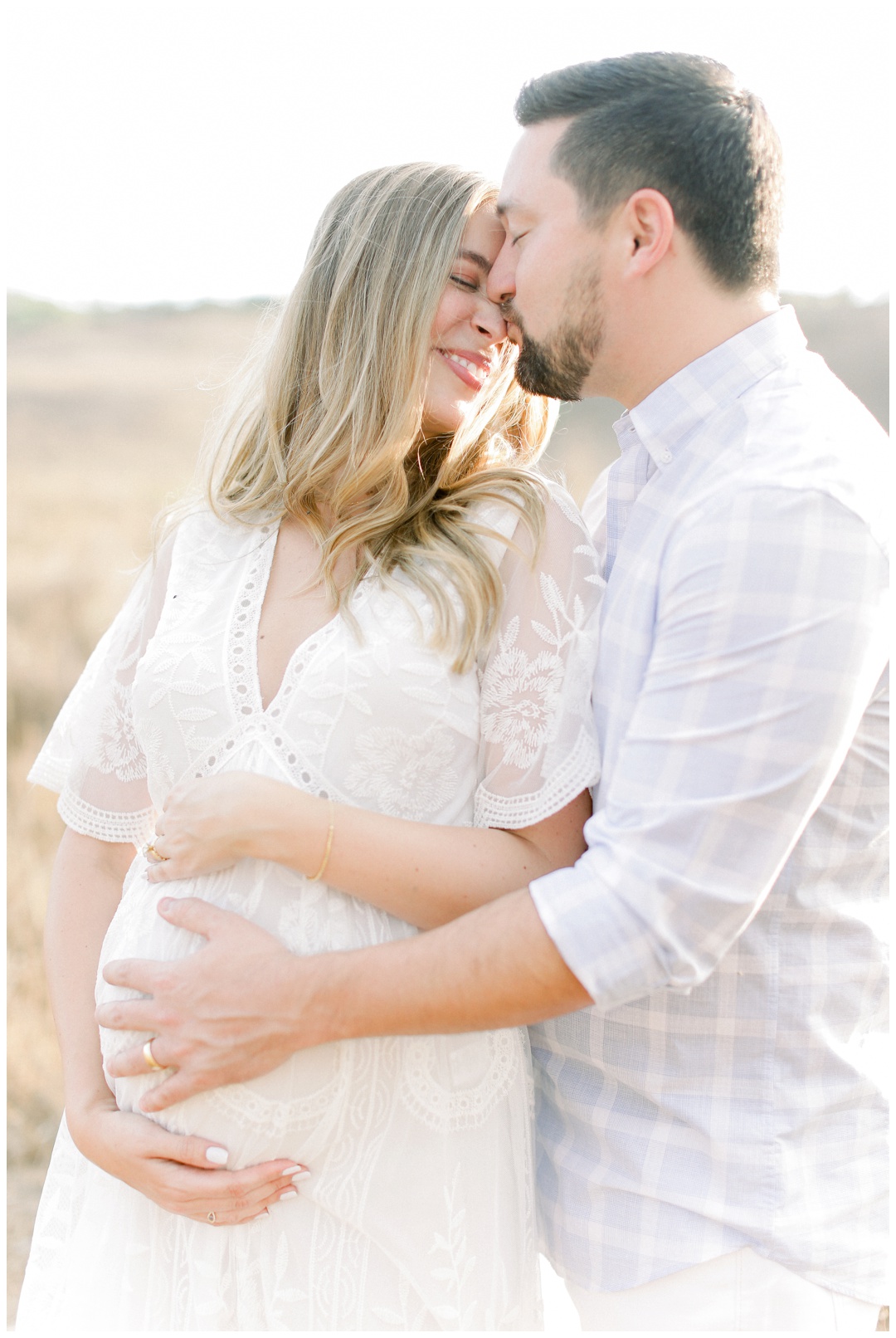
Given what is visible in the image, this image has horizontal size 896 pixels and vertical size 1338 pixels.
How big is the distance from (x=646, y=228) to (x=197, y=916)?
1342 mm

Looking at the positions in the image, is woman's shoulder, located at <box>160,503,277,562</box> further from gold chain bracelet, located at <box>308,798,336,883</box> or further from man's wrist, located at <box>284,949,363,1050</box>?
man's wrist, located at <box>284,949,363,1050</box>

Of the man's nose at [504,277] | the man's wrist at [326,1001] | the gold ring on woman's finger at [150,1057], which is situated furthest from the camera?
the man's nose at [504,277]

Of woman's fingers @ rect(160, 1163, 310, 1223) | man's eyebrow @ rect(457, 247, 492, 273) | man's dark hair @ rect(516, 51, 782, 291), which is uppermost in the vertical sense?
man's dark hair @ rect(516, 51, 782, 291)

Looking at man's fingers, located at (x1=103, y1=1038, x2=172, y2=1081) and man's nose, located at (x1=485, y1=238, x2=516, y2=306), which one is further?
man's nose, located at (x1=485, y1=238, x2=516, y2=306)

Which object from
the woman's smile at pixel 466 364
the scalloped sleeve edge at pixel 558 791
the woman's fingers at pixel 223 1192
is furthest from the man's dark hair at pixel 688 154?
the woman's fingers at pixel 223 1192

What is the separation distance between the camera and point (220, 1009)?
1662 mm

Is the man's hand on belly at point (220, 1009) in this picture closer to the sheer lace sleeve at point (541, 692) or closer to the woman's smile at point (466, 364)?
the sheer lace sleeve at point (541, 692)

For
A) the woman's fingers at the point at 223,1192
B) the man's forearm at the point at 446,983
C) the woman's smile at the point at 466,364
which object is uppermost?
the woman's smile at the point at 466,364

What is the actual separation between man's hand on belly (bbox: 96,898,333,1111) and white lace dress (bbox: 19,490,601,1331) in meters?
0.05

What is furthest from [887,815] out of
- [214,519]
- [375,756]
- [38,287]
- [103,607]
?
[38,287]

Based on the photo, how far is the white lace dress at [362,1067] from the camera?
1.73 m

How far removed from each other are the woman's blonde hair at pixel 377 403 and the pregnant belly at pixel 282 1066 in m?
0.52

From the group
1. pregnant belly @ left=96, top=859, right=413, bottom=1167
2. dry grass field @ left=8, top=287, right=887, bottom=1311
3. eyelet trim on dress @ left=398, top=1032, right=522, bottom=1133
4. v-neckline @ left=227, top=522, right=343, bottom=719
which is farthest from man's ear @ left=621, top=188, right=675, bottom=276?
eyelet trim on dress @ left=398, top=1032, right=522, bottom=1133

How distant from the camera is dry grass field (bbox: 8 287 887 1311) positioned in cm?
455
